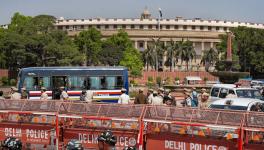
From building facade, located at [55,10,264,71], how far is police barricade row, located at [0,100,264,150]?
113656 mm

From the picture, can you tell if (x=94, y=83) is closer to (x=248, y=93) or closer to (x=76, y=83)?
(x=76, y=83)

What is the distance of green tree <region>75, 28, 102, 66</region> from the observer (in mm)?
95938

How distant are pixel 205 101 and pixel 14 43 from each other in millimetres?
64184

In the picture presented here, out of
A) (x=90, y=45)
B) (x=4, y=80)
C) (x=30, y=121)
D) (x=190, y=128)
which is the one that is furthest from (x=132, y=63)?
(x=190, y=128)

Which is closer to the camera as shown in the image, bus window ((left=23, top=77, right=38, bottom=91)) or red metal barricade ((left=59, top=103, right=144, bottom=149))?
red metal barricade ((left=59, top=103, right=144, bottom=149))

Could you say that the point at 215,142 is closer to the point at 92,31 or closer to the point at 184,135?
the point at 184,135

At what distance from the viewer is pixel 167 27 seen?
146 meters

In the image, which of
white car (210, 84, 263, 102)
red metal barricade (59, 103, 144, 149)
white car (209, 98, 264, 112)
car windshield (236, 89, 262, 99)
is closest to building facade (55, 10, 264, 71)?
white car (210, 84, 263, 102)

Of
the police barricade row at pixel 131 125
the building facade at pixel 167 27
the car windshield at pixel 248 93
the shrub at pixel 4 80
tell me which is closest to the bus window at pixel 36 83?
the car windshield at pixel 248 93

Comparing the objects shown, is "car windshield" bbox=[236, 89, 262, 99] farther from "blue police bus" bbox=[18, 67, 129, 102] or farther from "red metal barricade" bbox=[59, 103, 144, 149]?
"red metal barricade" bbox=[59, 103, 144, 149]

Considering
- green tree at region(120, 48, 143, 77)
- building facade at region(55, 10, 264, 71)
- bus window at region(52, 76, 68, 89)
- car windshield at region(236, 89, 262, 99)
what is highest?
building facade at region(55, 10, 264, 71)

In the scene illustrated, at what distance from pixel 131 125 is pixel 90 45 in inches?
3347

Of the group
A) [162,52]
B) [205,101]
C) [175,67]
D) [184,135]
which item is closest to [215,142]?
[184,135]

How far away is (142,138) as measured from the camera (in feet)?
40.7
